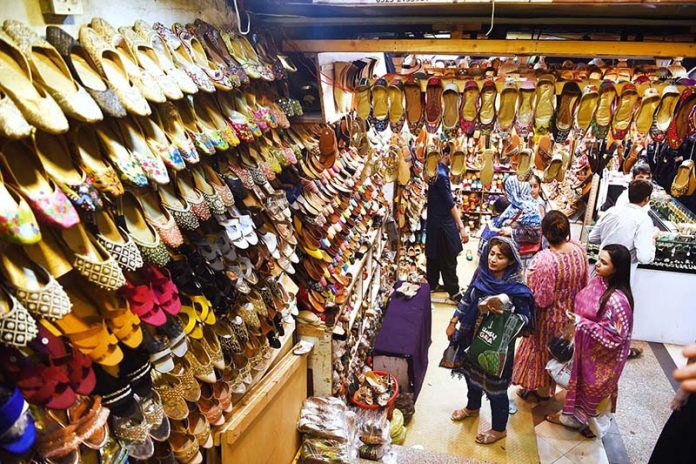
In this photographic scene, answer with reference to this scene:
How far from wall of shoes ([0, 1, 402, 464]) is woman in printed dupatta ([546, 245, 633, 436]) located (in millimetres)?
2303

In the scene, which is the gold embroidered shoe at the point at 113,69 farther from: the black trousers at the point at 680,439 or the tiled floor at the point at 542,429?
the tiled floor at the point at 542,429

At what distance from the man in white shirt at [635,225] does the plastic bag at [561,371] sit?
1614 millimetres

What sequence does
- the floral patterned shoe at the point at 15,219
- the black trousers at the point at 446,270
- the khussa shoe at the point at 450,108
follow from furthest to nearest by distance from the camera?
the black trousers at the point at 446,270 → the khussa shoe at the point at 450,108 → the floral patterned shoe at the point at 15,219

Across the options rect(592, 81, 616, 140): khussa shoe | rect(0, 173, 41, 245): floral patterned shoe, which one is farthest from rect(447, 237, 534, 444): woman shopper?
rect(0, 173, 41, 245): floral patterned shoe

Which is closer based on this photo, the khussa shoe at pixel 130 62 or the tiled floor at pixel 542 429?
the khussa shoe at pixel 130 62

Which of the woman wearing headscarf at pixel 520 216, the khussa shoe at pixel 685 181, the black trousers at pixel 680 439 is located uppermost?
the khussa shoe at pixel 685 181

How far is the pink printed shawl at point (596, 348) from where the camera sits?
3410mm

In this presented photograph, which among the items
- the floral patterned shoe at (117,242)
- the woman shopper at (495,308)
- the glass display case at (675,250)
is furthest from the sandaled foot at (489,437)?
the floral patterned shoe at (117,242)

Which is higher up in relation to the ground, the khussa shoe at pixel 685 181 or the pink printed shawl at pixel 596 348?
the khussa shoe at pixel 685 181

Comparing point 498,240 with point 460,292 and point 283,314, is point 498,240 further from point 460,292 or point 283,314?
Result: point 460,292

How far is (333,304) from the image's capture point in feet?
11.3

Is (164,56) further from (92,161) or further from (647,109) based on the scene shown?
(647,109)

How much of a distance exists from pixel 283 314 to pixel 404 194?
Result: 4114mm

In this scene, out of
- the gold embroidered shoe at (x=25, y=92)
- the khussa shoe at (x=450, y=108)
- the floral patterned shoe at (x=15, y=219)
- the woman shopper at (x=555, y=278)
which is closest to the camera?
the floral patterned shoe at (x=15, y=219)
